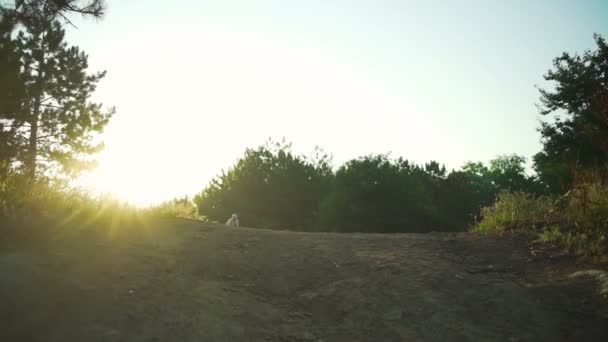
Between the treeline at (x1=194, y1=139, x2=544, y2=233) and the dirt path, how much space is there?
2781 centimetres

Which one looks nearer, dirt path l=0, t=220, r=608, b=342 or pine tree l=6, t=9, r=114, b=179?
dirt path l=0, t=220, r=608, b=342

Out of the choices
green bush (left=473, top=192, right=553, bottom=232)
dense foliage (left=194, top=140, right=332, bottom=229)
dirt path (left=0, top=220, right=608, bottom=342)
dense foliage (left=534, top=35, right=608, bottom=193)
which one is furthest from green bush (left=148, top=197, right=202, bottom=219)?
dense foliage (left=194, top=140, right=332, bottom=229)

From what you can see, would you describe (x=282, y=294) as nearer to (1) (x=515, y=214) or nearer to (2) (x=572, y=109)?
(1) (x=515, y=214)

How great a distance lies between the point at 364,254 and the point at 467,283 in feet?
5.71

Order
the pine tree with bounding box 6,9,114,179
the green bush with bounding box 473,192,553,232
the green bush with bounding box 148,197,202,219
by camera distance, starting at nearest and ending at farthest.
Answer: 1. the green bush with bounding box 473,192,553,232
2. the green bush with bounding box 148,197,202,219
3. the pine tree with bounding box 6,9,114,179

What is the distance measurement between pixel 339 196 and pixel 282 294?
1176 inches

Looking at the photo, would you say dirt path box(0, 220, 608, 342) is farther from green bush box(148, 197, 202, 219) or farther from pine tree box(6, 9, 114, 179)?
pine tree box(6, 9, 114, 179)

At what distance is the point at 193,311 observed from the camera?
3.88 meters

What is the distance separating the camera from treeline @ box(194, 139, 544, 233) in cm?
3397

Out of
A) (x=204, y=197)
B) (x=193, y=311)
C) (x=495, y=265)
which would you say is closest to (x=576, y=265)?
(x=495, y=265)

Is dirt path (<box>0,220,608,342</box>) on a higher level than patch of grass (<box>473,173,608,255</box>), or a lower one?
lower

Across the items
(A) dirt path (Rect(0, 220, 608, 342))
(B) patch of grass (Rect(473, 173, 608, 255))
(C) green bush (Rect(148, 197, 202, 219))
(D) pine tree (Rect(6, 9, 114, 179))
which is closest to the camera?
(A) dirt path (Rect(0, 220, 608, 342))

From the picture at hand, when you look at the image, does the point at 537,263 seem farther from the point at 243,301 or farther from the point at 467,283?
the point at 243,301

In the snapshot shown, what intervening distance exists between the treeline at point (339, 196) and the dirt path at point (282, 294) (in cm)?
2781
